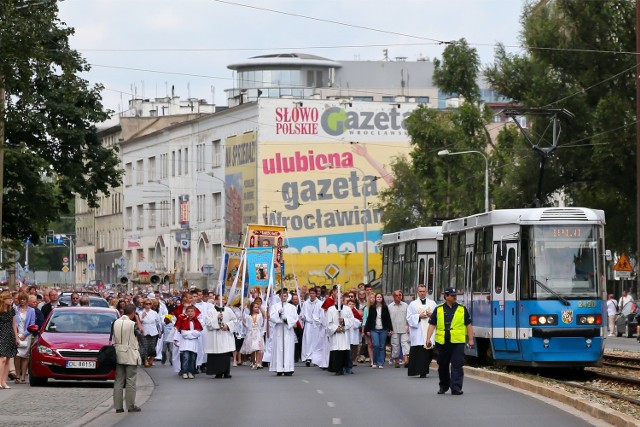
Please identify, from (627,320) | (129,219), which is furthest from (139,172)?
(627,320)

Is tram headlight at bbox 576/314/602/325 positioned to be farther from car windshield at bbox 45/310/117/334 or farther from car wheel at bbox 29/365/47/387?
car wheel at bbox 29/365/47/387

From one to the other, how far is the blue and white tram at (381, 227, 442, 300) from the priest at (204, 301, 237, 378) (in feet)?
25.8

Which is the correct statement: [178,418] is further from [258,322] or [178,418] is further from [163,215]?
[163,215]

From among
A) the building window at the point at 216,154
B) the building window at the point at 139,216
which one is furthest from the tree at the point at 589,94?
the building window at the point at 139,216

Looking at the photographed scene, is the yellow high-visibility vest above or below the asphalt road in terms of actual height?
above

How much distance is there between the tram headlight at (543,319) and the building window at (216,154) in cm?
7861

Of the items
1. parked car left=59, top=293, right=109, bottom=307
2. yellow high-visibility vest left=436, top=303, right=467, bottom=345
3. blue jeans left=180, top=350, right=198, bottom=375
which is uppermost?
parked car left=59, top=293, right=109, bottom=307

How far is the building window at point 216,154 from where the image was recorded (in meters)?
108

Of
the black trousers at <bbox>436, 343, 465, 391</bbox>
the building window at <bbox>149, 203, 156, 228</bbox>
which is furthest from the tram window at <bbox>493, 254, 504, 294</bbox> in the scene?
the building window at <bbox>149, 203, 156, 228</bbox>

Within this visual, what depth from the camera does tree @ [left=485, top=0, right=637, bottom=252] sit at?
5506cm

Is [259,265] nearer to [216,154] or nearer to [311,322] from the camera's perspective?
[311,322]

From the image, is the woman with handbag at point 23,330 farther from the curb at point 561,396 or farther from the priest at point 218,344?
the curb at point 561,396

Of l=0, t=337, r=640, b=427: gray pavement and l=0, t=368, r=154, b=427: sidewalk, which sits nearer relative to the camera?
l=0, t=337, r=640, b=427: gray pavement

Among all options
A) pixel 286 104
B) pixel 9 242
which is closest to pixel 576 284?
pixel 9 242
